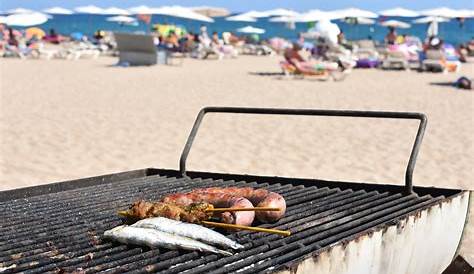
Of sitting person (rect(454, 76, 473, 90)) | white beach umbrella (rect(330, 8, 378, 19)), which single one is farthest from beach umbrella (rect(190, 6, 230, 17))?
sitting person (rect(454, 76, 473, 90))

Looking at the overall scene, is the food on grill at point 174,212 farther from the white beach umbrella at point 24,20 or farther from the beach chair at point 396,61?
the white beach umbrella at point 24,20

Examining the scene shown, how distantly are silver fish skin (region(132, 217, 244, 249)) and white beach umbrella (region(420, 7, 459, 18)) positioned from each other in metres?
30.7

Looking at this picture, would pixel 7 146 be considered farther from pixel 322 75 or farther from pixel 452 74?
pixel 452 74

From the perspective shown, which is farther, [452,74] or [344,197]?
[452,74]

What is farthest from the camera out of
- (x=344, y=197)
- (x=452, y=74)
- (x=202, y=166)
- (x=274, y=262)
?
(x=452, y=74)

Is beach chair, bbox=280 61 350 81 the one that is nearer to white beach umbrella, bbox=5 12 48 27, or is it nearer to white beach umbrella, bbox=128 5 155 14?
white beach umbrella, bbox=128 5 155 14

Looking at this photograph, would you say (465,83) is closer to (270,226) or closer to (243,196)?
(243,196)

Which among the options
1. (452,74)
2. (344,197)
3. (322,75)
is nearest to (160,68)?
(322,75)

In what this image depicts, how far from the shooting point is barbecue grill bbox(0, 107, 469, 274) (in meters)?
2.53

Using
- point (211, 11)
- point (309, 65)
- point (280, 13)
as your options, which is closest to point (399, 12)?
point (280, 13)

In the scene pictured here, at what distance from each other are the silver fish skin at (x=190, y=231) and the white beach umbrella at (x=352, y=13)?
2917 cm

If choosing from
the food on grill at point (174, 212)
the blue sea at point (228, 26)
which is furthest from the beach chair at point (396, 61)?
the blue sea at point (228, 26)

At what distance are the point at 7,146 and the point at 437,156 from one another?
4.88 metres

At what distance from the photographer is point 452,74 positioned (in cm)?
2098
